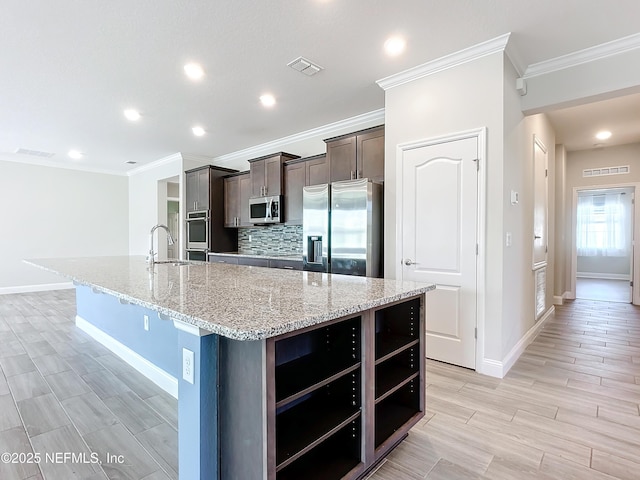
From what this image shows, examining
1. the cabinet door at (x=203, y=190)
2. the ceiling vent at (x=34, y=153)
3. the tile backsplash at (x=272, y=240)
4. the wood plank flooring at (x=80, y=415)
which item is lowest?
the wood plank flooring at (x=80, y=415)

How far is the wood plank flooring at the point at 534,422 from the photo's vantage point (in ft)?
5.36

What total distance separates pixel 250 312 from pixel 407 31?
2.41m

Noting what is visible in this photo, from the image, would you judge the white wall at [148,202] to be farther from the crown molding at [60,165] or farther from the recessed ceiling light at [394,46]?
the recessed ceiling light at [394,46]

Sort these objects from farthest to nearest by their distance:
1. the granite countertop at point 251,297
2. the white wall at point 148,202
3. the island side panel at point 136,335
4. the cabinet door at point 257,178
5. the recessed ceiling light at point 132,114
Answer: the white wall at point 148,202
the cabinet door at point 257,178
the recessed ceiling light at point 132,114
the island side panel at point 136,335
the granite countertop at point 251,297

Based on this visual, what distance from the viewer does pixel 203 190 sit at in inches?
232

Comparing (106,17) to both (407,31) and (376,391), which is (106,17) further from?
(376,391)

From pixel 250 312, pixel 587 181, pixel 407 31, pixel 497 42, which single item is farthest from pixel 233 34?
pixel 587 181

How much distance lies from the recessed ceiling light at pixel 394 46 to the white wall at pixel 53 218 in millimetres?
7423

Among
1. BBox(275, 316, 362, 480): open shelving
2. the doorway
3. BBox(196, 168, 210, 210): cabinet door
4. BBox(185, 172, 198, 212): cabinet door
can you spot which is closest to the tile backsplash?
BBox(196, 168, 210, 210): cabinet door

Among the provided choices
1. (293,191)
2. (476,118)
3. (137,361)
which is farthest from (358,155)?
(137,361)

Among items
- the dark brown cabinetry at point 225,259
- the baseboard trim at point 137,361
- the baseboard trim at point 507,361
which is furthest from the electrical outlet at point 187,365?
the dark brown cabinetry at point 225,259

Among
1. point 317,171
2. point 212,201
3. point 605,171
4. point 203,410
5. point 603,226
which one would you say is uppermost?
point 605,171

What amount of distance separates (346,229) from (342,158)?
3.47 feet

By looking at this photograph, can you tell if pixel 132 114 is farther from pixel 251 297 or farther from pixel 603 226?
pixel 603 226
